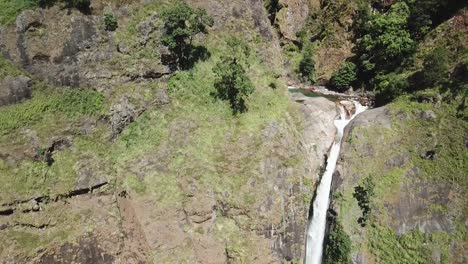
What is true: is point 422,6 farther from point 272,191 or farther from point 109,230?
point 109,230

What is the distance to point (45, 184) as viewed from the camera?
28.5 m

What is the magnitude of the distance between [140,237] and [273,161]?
40.0ft

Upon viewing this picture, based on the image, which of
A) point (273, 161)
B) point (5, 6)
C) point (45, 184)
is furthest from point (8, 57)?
point (273, 161)

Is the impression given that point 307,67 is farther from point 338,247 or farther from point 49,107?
point 49,107

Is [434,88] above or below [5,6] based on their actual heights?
below

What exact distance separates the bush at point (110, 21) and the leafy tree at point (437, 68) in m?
28.1

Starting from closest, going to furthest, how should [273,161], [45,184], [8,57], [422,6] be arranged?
1. [45,184]
2. [8,57]
3. [273,161]
4. [422,6]

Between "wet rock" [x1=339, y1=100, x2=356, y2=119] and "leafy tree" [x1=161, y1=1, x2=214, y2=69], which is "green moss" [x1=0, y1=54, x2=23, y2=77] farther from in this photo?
"wet rock" [x1=339, y1=100, x2=356, y2=119]

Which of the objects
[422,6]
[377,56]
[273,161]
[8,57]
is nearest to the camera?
[8,57]

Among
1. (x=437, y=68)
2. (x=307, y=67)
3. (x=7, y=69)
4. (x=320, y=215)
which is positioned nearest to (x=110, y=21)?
(x=7, y=69)

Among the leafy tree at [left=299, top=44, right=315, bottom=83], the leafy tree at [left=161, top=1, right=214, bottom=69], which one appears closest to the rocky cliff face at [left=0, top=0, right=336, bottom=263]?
the leafy tree at [left=161, top=1, right=214, bottom=69]

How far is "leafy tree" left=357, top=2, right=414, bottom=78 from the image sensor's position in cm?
4088

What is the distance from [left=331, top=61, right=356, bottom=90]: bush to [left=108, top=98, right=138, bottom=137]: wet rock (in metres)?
24.3

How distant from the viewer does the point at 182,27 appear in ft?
115
